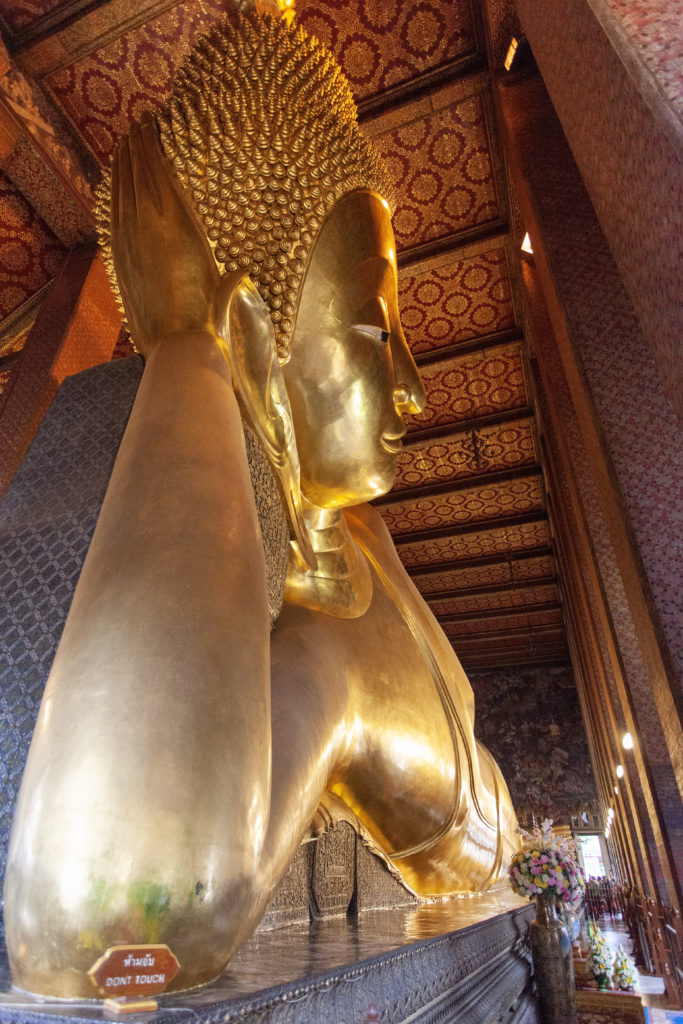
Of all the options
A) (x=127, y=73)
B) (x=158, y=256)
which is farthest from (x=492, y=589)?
(x=158, y=256)

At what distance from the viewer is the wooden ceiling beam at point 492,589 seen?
858cm

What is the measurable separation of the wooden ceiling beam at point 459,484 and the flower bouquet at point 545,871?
4.45 metres

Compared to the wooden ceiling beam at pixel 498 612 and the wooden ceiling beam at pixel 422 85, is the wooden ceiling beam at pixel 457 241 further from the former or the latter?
the wooden ceiling beam at pixel 498 612

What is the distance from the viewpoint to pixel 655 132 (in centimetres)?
100

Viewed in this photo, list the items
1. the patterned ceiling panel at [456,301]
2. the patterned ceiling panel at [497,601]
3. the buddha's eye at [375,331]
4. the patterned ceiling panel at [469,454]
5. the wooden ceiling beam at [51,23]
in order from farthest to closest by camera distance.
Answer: the patterned ceiling panel at [497,601], the patterned ceiling panel at [469,454], the patterned ceiling panel at [456,301], the wooden ceiling beam at [51,23], the buddha's eye at [375,331]

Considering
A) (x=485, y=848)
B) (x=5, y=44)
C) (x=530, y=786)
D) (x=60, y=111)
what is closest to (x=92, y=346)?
(x=60, y=111)

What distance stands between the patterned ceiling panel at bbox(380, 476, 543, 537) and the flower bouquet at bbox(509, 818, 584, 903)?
4.54 m

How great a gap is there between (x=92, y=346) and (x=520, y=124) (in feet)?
8.88

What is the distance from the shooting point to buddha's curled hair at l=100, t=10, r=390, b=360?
1.37 m

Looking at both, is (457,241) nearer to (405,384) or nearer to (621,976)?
(405,384)

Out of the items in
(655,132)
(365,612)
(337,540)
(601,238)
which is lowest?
(365,612)

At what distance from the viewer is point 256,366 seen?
50.3 inches

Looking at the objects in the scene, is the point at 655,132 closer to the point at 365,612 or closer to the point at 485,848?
the point at 365,612

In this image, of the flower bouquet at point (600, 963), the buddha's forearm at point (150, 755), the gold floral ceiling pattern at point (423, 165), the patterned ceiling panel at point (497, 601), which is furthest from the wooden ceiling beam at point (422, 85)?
the patterned ceiling panel at point (497, 601)
